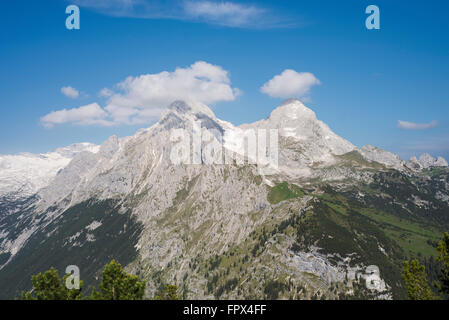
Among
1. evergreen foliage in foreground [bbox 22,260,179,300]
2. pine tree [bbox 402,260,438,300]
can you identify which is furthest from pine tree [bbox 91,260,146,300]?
pine tree [bbox 402,260,438,300]

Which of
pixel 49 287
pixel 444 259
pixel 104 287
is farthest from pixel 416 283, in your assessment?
pixel 49 287

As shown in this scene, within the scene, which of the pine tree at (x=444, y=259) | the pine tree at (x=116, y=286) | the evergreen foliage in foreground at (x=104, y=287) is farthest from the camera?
the pine tree at (x=116, y=286)

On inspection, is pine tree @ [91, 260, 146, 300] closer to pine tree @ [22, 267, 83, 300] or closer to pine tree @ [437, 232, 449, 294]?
pine tree @ [22, 267, 83, 300]

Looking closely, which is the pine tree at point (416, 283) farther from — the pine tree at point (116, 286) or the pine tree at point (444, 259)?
the pine tree at point (116, 286)

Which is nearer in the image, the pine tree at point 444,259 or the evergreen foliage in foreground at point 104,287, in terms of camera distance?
the pine tree at point 444,259

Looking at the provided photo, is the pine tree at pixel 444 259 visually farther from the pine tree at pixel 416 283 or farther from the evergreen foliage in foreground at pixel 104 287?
the evergreen foliage in foreground at pixel 104 287

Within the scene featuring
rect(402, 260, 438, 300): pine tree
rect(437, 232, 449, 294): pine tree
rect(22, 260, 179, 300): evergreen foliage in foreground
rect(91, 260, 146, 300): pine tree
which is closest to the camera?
rect(437, 232, 449, 294): pine tree

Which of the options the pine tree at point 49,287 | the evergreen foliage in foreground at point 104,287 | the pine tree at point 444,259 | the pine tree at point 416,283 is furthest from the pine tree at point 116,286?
the pine tree at point 444,259

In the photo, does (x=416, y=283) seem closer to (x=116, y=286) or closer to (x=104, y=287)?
(x=116, y=286)

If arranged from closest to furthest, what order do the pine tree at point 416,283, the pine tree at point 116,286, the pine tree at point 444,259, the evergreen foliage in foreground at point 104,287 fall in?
the pine tree at point 444,259 → the pine tree at point 416,283 → the evergreen foliage in foreground at point 104,287 → the pine tree at point 116,286

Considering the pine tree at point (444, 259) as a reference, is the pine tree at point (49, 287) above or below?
below
